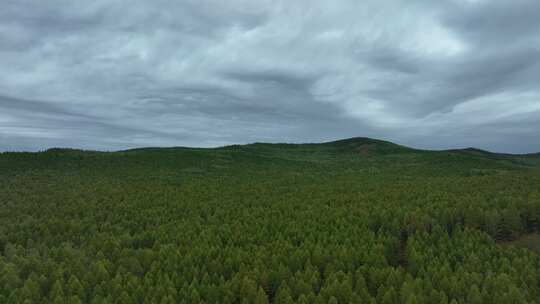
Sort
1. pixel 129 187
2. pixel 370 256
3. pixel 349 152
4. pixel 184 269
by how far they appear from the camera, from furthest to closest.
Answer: pixel 349 152
pixel 129 187
pixel 370 256
pixel 184 269

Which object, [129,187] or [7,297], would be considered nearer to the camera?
[7,297]

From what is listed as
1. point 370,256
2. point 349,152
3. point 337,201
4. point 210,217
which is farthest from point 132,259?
point 349,152

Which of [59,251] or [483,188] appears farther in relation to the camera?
[483,188]

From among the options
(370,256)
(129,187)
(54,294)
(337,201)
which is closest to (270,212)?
(337,201)

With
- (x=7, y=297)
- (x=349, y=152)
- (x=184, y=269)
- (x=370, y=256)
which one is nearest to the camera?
(x=7, y=297)

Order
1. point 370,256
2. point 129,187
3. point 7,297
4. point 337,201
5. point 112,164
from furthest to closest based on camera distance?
point 112,164, point 129,187, point 337,201, point 370,256, point 7,297

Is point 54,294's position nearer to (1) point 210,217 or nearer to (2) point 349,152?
(1) point 210,217

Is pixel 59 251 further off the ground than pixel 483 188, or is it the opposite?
pixel 483 188

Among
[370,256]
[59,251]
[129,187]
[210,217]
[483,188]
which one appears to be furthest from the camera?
[129,187]

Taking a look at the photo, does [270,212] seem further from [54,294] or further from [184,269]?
[54,294]
